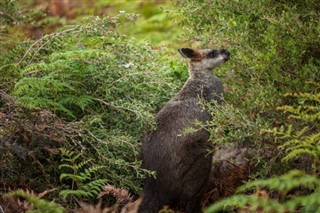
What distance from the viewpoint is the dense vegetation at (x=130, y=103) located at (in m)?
5.57

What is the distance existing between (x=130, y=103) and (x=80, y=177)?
1352mm

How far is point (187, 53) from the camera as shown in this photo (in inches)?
292

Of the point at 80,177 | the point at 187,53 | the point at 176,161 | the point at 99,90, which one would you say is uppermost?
the point at 99,90

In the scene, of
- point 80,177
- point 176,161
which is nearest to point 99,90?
point 176,161

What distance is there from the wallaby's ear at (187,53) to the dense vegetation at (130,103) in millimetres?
299

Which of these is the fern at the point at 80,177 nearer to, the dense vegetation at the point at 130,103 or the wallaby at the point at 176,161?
the dense vegetation at the point at 130,103

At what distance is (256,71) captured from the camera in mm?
6020

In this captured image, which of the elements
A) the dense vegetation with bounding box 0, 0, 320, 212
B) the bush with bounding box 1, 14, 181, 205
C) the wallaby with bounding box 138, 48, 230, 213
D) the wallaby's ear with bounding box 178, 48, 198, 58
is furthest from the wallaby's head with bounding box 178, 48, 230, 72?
the wallaby with bounding box 138, 48, 230, 213

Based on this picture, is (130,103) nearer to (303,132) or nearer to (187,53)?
(187,53)

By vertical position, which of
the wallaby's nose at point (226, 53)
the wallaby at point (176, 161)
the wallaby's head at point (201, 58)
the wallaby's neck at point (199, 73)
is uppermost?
the wallaby's nose at point (226, 53)

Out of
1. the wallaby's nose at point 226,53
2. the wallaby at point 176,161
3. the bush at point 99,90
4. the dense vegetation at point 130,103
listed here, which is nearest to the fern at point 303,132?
the dense vegetation at point 130,103

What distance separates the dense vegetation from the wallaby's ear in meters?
0.30

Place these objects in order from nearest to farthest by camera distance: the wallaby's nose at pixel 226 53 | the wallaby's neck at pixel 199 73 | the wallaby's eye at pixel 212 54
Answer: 1. the wallaby's nose at pixel 226 53
2. the wallaby's eye at pixel 212 54
3. the wallaby's neck at pixel 199 73

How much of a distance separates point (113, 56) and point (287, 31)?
80.7 inches
